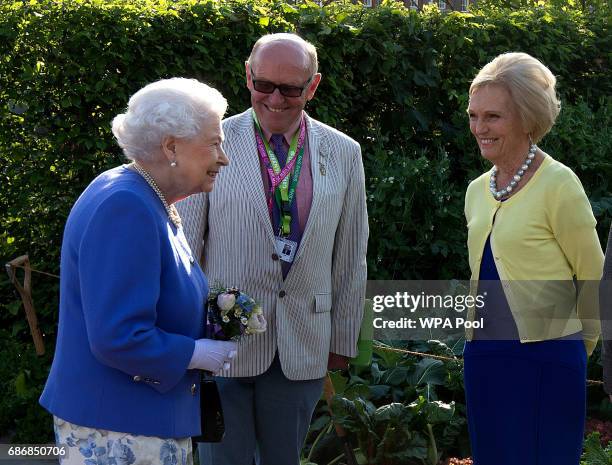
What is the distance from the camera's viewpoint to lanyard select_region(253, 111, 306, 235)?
3648 millimetres

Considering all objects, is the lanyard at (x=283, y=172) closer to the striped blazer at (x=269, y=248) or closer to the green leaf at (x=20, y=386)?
the striped blazer at (x=269, y=248)

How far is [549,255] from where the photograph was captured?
137 inches

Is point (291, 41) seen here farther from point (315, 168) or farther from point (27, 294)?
point (27, 294)

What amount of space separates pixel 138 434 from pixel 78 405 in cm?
19

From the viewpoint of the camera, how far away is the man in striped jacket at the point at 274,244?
3.63 meters

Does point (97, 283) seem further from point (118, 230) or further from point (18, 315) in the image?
point (18, 315)

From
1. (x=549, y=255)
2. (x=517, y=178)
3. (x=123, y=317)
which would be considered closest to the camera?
(x=123, y=317)

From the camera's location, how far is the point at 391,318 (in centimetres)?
618

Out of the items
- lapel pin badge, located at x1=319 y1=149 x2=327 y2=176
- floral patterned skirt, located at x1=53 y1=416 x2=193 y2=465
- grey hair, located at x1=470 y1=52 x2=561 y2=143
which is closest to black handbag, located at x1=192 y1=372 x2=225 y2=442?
floral patterned skirt, located at x1=53 y1=416 x2=193 y2=465

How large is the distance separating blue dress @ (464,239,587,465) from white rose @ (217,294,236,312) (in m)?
1.05

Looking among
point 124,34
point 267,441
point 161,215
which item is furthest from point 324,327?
point 124,34

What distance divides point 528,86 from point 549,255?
24.6 inches

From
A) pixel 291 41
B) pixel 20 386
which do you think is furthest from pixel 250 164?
pixel 20 386

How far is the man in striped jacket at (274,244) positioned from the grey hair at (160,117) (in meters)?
0.75
